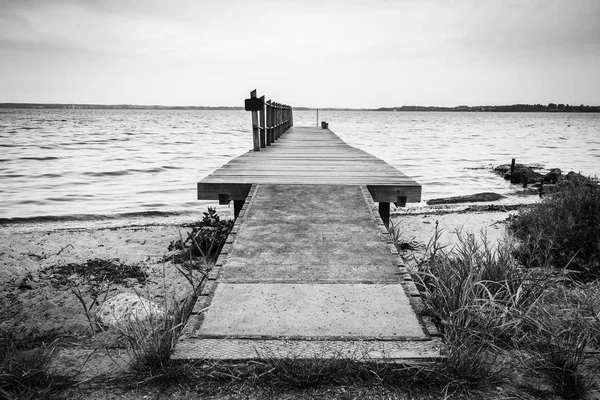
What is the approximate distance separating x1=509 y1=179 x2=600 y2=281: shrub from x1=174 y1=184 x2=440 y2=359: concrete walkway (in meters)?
2.51

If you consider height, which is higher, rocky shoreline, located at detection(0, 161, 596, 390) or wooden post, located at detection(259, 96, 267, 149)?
wooden post, located at detection(259, 96, 267, 149)

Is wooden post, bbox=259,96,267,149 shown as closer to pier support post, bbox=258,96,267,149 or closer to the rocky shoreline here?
pier support post, bbox=258,96,267,149

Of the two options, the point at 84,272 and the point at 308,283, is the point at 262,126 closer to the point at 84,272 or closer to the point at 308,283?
the point at 84,272

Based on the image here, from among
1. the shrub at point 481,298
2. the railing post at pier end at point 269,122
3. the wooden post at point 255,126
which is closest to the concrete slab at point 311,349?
the shrub at point 481,298

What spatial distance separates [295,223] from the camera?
14.3ft

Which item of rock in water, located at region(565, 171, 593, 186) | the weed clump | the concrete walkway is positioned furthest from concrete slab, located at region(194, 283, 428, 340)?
rock in water, located at region(565, 171, 593, 186)

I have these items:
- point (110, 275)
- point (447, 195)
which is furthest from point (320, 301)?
point (447, 195)

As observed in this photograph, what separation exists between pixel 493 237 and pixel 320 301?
5.81 meters

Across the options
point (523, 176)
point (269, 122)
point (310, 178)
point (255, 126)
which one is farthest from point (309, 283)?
point (523, 176)

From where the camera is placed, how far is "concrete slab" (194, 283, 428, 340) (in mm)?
2660

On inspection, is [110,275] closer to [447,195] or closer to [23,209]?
[23,209]

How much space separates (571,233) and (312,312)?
442 cm

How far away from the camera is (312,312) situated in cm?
289

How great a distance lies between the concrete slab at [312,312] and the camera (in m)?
2.66
